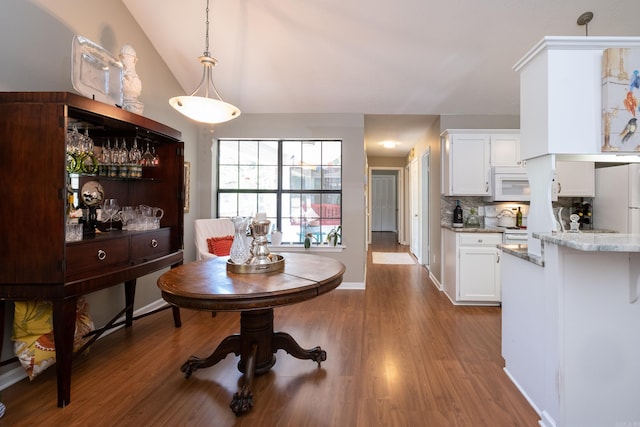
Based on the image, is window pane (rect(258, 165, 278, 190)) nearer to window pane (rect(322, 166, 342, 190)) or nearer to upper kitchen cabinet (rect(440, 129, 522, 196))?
window pane (rect(322, 166, 342, 190))

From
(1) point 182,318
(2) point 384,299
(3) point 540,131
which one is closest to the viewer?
(3) point 540,131

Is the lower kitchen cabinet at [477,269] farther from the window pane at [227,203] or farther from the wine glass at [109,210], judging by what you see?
the wine glass at [109,210]

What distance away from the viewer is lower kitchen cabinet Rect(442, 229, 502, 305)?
339 centimetres

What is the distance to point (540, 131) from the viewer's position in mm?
1628

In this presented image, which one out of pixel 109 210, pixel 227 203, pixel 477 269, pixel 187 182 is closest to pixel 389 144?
pixel 477 269

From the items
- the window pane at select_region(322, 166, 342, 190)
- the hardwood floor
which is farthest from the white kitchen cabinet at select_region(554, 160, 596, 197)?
the window pane at select_region(322, 166, 342, 190)

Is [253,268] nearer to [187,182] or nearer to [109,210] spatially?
[109,210]

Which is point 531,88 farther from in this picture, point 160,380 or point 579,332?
point 160,380

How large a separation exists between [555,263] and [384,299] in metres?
2.31

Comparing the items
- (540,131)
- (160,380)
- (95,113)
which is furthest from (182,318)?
(540,131)

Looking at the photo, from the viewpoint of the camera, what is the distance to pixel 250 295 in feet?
4.52

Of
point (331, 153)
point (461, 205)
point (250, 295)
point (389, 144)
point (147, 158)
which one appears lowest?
point (250, 295)

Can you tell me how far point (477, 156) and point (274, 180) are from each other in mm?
2676

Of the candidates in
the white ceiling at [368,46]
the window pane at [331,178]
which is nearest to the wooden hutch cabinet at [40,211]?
the white ceiling at [368,46]
